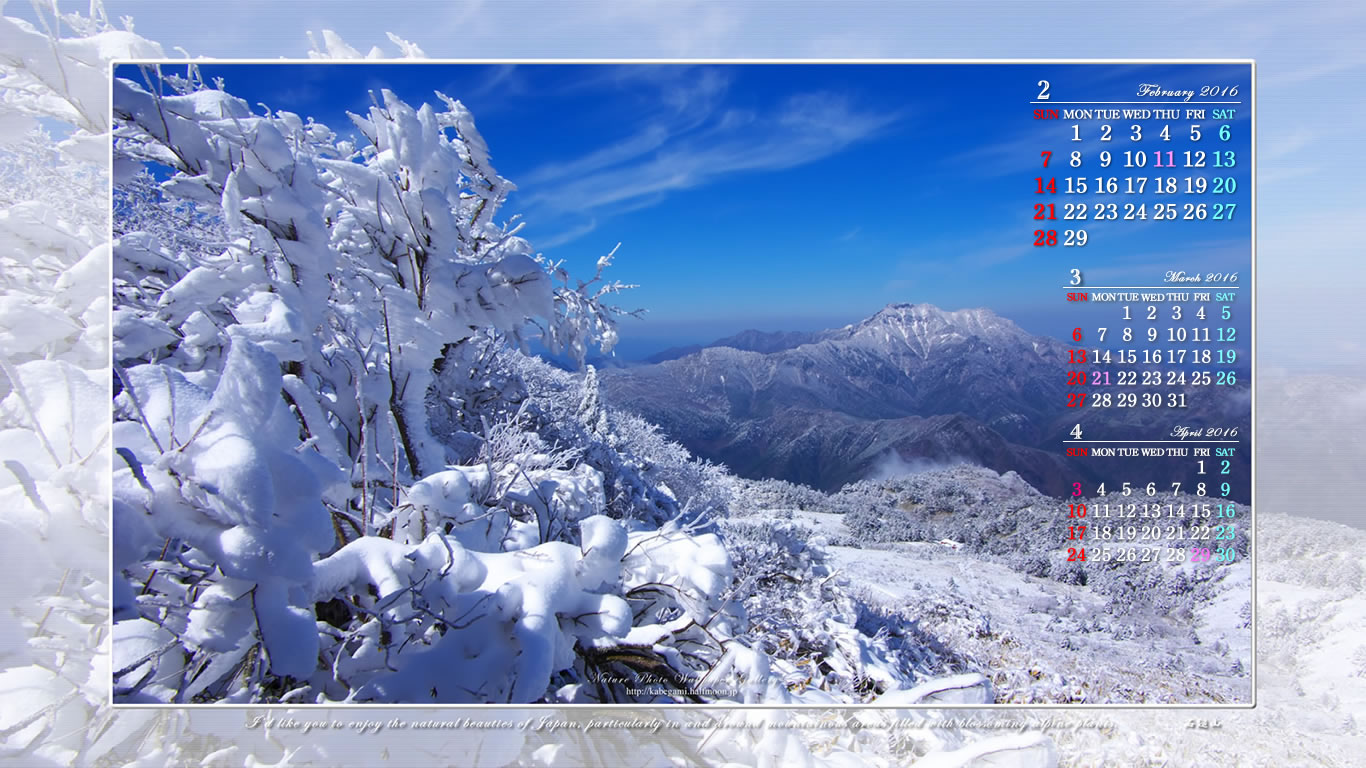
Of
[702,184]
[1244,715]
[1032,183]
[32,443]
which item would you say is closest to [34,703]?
[32,443]

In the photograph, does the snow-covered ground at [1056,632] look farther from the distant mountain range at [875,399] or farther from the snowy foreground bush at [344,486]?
the snowy foreground bush at [344,486]

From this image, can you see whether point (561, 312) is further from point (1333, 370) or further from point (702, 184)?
point (1333, 370)

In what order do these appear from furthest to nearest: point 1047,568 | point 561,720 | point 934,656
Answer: point 934,656
point 1047,568
point 561,720

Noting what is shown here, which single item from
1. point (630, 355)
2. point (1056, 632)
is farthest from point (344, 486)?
point (1056, 632)

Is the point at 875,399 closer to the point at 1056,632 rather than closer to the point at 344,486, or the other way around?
the point at 1056,632

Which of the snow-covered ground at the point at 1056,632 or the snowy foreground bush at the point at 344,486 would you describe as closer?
the snowy foreground bush at the point at 344,486

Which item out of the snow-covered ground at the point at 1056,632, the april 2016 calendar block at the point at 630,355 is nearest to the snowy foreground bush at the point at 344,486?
the april 2016 calendar block at the point at 630,355
